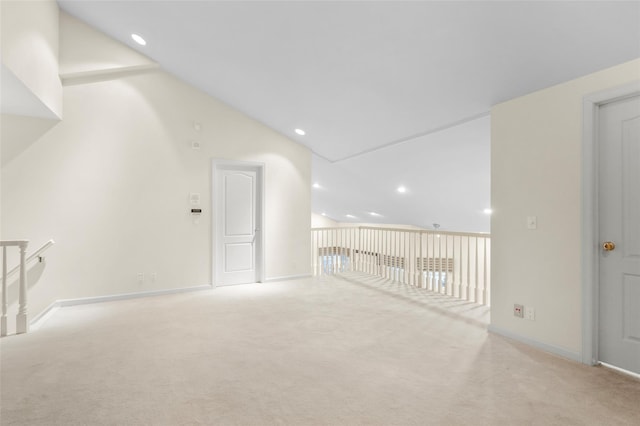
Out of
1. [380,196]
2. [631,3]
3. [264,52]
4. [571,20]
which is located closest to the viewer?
[631,3]

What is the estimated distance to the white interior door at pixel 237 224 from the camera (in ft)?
18.0

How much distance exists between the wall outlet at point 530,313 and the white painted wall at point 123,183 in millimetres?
3948

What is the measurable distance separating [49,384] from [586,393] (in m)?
3.75

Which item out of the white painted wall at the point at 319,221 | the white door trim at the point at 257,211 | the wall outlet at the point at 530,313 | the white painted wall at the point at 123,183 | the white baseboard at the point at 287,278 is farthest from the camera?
the white painted wall at the point at 319,221

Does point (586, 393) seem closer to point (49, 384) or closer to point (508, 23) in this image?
point (508, 23)

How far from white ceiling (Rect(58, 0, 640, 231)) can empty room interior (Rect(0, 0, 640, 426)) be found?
26 mm

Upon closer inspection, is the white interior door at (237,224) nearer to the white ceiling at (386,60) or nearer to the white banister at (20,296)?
the white ceiling at (386,60)

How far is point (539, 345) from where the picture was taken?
3.00m

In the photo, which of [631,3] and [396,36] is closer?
[631,3]

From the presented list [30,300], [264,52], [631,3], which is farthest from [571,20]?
[30,300]

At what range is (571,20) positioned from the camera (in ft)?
7.16

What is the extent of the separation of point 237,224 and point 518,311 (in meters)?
4.18

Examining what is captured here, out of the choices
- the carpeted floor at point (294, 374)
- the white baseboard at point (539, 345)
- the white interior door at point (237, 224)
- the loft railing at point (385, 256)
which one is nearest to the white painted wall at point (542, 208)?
the white baseboard at point (539, 345)

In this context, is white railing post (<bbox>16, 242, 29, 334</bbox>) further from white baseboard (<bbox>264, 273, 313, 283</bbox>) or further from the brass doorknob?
the brass doorknob
